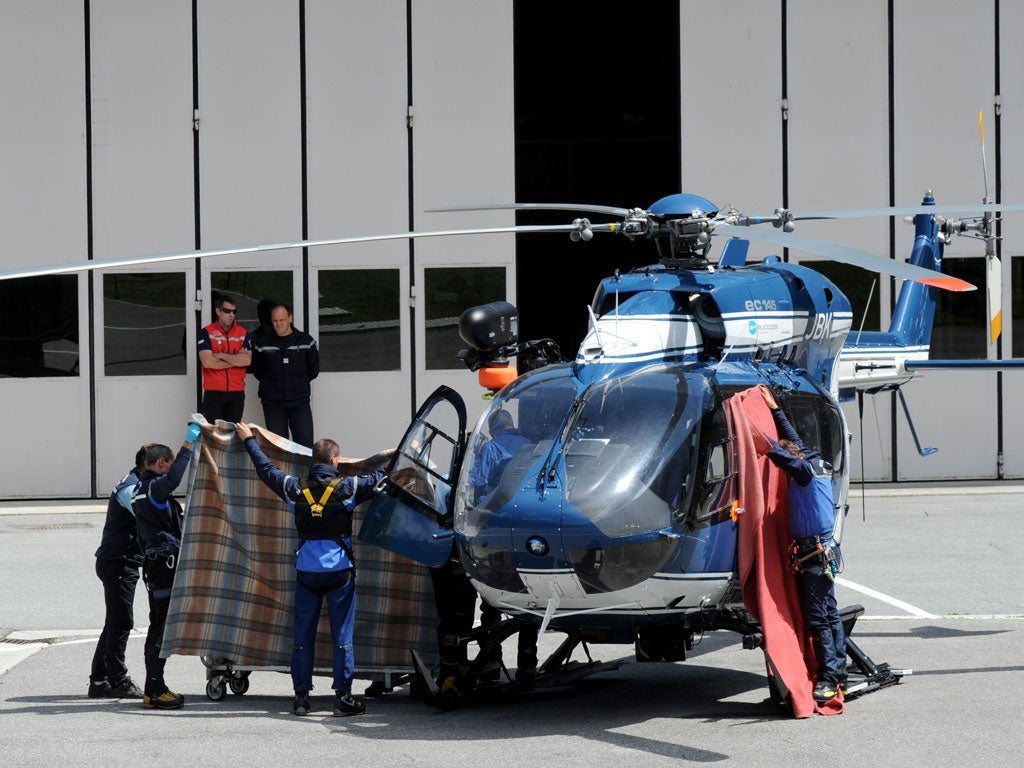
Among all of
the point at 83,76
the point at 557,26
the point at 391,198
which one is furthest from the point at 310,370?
the point at 557,26

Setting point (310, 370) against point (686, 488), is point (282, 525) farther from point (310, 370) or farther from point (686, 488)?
point (310, 370)

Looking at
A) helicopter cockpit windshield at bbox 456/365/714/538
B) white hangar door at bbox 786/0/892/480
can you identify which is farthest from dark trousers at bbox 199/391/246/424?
helicopter cockpit windshield at bbox 456/365/714/538

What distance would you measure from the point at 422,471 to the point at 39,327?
1009 centimetres

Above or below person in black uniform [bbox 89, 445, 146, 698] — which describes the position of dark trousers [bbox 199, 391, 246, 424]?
above

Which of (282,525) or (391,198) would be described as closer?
(282,525)

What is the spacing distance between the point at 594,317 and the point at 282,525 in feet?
7.96

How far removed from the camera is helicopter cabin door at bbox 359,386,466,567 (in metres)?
8.91

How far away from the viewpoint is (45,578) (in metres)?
13.5

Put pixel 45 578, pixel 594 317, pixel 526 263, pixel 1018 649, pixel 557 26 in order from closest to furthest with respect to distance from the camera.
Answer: pixel 594 317 → pixel 1018 649 → pixel 45 578 → pixel 557 26 → pixel 526 263

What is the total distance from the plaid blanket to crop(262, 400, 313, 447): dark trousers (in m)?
7.87

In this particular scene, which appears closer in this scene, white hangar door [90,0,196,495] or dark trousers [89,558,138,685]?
dark trousers [89,558,138,685]

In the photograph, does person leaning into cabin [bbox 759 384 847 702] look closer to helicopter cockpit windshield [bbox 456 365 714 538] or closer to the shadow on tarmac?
the shadow on tarmac

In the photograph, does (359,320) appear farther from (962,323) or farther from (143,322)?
(962,323)

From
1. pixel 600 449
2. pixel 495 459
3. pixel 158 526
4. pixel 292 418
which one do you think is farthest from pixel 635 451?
pixel 292 418
